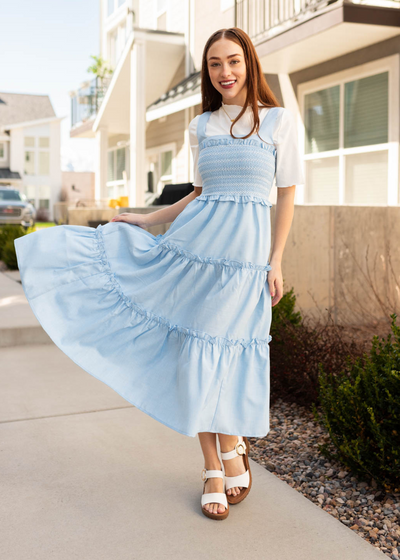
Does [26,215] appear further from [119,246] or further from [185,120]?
[119,246]

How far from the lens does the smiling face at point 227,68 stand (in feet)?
7.52

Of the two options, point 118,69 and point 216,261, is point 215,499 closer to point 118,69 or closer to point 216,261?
point 216,261

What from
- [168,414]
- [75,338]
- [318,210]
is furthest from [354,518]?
[318,210]

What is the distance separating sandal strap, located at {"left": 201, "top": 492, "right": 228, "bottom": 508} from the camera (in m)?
2.31

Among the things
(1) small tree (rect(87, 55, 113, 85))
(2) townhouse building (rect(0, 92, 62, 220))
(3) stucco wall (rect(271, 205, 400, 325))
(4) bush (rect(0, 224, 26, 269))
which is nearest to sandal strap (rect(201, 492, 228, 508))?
(3) stucco wall (rect(271, 205, 400, 325))

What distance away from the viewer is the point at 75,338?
2438 mm

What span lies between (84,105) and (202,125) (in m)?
17.5

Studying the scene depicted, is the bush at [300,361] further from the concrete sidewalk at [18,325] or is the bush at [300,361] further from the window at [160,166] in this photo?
the window at [160,166]

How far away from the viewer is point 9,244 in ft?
36.3

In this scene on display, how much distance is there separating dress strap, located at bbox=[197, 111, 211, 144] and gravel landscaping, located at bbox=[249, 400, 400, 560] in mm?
1637

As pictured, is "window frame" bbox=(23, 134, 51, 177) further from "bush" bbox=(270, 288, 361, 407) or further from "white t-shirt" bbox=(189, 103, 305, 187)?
"white t-shirt" bbox=(189, 103, 305, 187)

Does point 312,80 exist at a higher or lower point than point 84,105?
lower

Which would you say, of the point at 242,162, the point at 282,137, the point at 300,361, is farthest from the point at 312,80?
the point at 242,162

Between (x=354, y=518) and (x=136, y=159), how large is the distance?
9.87 meters
